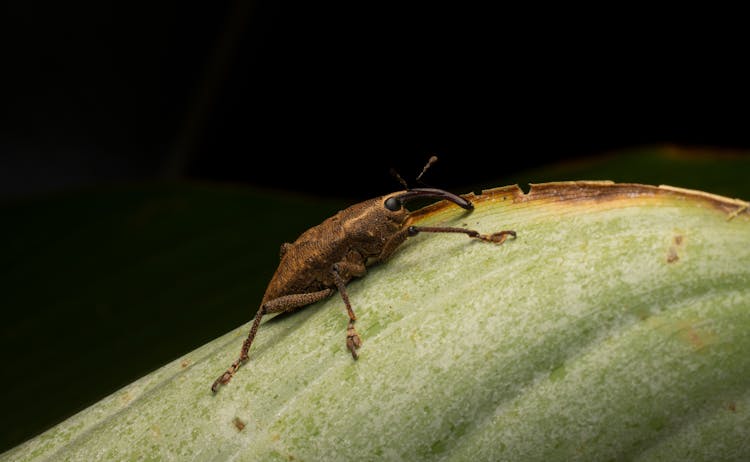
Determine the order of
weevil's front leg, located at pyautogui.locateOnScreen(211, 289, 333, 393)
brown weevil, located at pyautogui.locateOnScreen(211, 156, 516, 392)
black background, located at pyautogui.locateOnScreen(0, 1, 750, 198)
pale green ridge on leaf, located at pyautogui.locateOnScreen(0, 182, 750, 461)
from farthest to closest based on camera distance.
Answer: black background, located at pyautogui.locateOnScreen(0, 1, 750, 198) → brown weevil, located at pyautogui.locateOnScreen(211, 156, 516, 392) → weevil's front leg, located at pyautogui.locateOnScreen(211, 289, 333, 393) → pale green ridge on leaf, located at pyautogui.locateOnScreen(0, 182, 750, 461)

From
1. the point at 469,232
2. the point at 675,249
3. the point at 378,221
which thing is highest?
the point at 675,249

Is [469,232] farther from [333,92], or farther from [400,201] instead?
[333,92]

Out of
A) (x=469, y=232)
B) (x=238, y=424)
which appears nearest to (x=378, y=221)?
(x=469, y=232)

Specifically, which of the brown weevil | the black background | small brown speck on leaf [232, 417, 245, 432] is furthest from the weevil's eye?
the black background

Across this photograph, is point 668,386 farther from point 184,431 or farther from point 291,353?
point 184,431

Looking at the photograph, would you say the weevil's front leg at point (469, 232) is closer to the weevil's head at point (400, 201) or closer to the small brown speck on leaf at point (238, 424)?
the weevil's head at point (400, 201)

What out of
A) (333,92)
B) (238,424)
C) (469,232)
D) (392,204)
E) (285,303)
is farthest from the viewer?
(333,92)

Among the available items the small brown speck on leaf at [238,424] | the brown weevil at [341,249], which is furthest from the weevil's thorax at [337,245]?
the small brown speck on leaf at [238,424]

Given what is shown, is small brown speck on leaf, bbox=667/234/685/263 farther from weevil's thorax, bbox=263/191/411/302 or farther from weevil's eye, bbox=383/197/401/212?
weevil's eye, bbox=383/197/401/212
